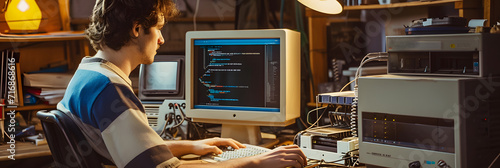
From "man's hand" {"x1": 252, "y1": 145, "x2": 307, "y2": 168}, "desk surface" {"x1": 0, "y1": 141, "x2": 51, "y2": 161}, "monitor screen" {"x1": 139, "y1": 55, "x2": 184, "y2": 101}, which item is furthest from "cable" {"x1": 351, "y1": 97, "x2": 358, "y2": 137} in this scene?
"desk surface" {"x1": 0, "y1": 141, "x2": 51, "y2": 161}

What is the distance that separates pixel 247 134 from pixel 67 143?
908mm

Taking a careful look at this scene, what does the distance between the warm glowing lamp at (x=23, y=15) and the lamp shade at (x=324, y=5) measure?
1.31m

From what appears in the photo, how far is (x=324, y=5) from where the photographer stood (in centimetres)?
184

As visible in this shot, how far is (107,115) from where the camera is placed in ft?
4.18

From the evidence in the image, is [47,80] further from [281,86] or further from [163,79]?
[281,86]

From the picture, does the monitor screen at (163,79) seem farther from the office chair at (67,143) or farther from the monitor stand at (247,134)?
the office chair at (67,143)

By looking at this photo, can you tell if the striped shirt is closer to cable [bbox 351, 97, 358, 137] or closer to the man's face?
the man's face

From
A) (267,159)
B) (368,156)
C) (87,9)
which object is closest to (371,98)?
(368,156)

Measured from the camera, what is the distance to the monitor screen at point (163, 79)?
7.42 feet

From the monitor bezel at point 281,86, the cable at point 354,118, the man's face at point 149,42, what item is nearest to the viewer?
the man's face at point 149,42

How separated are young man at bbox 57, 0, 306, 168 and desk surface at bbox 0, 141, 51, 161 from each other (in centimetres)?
78

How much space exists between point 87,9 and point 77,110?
144cm

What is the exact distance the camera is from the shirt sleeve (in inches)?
49.5

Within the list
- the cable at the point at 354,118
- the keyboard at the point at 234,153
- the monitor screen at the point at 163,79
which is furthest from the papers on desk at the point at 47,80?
the cable at the point at 354,118
